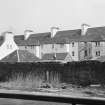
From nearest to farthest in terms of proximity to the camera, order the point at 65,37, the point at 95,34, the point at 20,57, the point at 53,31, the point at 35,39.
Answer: the point at 20,57, the point at 95,34, the point at 65,37, the point at 53,31, the point at 35,39

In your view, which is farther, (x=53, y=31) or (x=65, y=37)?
(x=53, y=31)

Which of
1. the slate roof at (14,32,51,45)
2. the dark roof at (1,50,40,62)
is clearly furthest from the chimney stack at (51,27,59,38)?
the dark roof at (1,50,40,62)

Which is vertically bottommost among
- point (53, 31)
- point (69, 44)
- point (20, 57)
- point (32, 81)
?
point (32, 81)

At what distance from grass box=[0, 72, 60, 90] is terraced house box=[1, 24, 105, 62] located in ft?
81.9

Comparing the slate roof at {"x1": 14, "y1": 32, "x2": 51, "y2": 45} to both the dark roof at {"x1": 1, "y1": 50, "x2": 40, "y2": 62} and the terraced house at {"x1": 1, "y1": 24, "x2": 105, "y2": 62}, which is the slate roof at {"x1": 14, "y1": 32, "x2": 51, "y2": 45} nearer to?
the terraced house at {"x1": 1, "y1": 24, "x2": 105, "y2": 62}

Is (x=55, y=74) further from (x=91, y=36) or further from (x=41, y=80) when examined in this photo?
(x=91, y=36)

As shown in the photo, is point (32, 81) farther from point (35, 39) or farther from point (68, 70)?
point (35, 39)

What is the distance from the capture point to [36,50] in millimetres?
66562

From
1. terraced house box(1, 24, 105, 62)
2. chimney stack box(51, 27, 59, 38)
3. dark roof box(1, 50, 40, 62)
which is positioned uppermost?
chimney stack box(51, 27, 59, 38)

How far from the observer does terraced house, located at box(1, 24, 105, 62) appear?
59406mm

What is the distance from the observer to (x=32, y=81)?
1091 inches

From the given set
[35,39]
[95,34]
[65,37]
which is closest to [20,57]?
[65,37]

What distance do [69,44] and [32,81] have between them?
37.1 m

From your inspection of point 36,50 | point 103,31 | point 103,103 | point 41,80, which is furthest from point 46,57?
point 103,103
